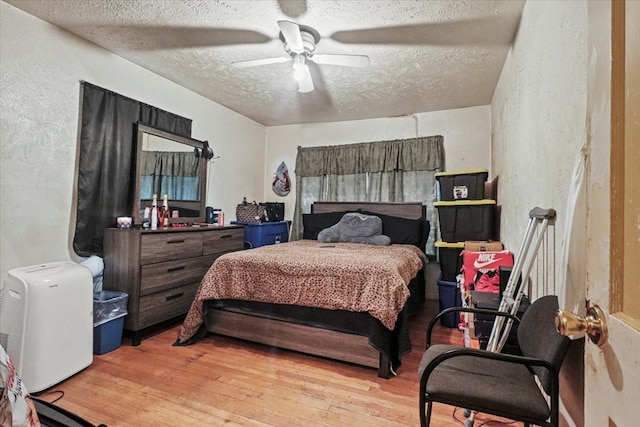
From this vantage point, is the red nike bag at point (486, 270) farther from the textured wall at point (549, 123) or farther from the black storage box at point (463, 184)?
the black storage box at point (463, 184)

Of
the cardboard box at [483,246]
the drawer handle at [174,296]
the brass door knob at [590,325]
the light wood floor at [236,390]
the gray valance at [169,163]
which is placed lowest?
the light wood floor at [236,390]

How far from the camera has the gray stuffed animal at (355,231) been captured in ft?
12.5

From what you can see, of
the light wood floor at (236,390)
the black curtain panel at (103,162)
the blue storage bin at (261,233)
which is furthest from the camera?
the blue storage bin at (261,233)

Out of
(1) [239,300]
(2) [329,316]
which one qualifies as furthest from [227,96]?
(2) [329,316]

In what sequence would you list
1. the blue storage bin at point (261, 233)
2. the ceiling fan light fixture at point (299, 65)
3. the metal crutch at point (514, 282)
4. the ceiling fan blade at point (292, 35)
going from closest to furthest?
1. the metal crutch at point (514, 282)
2. the ceiling fan blade at point (292, 35)
3. the ceiling fan light fixture at point (299, 65)
4. the blue storage bin at point (261, 233)

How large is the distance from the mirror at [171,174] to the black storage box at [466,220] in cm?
265

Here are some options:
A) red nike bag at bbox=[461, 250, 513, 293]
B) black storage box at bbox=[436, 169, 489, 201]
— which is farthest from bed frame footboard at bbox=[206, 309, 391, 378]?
black storage box at bbox=[436, 169, 489, 201]

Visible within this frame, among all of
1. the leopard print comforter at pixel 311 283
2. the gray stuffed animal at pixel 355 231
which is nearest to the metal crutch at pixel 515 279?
the leopard print comforter at pixel 311 283

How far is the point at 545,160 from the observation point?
1620 millimetres

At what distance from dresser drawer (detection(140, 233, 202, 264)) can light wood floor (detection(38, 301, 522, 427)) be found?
0.70 m

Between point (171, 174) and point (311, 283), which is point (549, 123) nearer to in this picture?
point (311, 283)

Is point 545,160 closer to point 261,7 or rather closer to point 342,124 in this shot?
point 261,7

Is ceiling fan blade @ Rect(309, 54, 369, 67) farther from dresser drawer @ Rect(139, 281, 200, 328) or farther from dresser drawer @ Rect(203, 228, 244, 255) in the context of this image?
dresser drawer @ Rect(139, 281, 200, 328)

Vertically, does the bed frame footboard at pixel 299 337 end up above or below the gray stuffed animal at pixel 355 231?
below
